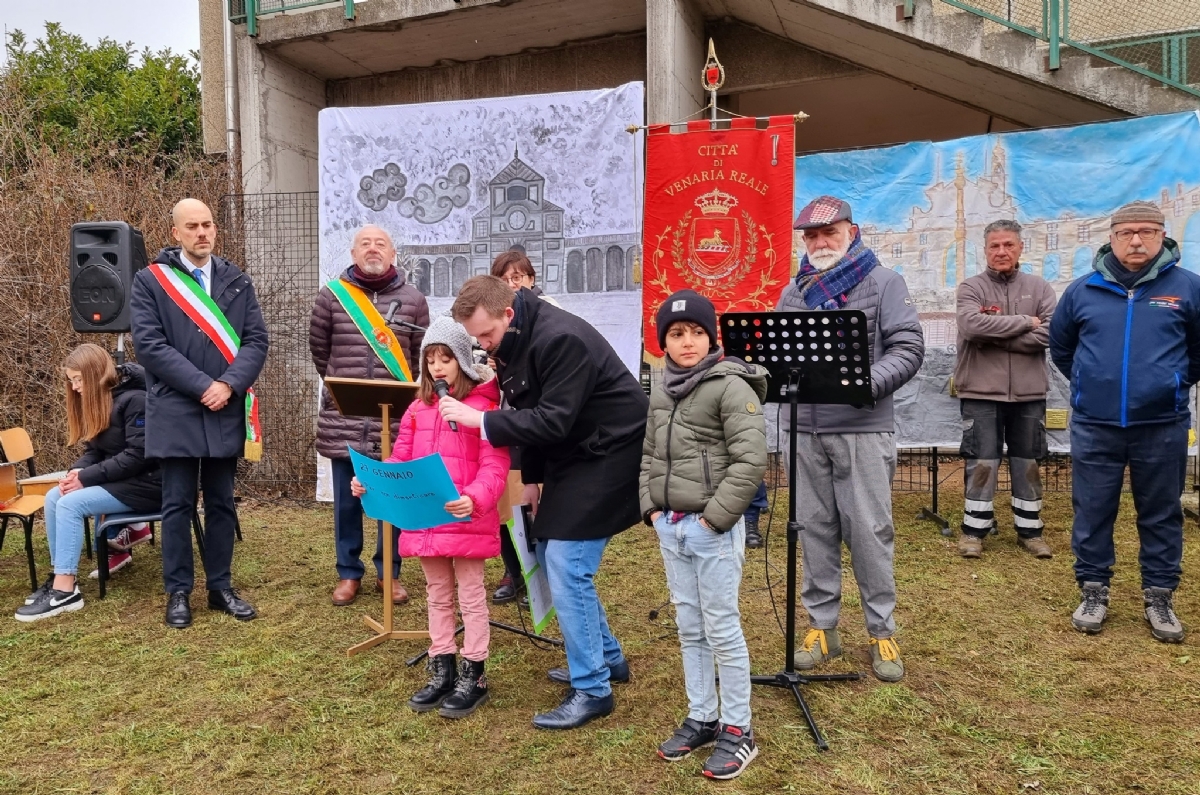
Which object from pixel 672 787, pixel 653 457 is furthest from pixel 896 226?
pixel 672 787

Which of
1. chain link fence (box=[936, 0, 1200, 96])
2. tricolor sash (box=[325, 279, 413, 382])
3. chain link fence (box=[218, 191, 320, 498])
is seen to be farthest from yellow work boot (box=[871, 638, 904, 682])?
chain link fence (box=[936, 0, 1200, 96])

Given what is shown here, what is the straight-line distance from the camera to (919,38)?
320 inches

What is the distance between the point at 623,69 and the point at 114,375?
22.5 feet

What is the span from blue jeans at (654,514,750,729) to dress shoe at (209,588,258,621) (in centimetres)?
285

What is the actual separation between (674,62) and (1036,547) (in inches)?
215

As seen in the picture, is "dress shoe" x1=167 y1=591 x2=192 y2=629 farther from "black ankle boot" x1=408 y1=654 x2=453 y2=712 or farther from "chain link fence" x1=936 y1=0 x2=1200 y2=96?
"chain link fence" x1=936 y1=0 x2=1200 y2=96

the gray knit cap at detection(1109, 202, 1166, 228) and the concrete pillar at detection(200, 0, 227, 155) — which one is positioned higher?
the concrete pillar at detection(200, 0, 227, 155)

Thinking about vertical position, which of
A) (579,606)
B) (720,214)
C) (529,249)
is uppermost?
(720,214)

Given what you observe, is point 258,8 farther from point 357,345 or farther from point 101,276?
point 357,345

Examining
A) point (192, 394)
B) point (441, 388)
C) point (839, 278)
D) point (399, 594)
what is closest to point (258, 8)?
point (192, 394)

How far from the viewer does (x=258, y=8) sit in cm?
1019

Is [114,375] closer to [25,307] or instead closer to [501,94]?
[25,307]

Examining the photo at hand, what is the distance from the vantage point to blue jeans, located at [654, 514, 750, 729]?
306cm

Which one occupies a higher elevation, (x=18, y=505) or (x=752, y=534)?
(x=18, y=505)
